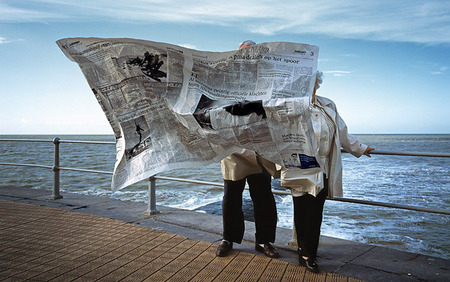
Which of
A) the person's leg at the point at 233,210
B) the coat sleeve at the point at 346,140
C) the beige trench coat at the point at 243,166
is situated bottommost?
the person's leg at the point at 233,210

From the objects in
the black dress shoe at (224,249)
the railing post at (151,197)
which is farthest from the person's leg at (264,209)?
the railing post at (151,197)

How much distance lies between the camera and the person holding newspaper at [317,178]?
88.0 inches

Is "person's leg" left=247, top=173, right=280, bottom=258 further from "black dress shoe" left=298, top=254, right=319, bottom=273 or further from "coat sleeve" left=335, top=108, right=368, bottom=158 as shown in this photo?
"coat sleeve" left=335, top=108, right=368, bottom=158

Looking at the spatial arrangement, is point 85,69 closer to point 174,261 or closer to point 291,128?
point 291,128

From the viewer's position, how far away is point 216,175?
42.6 ft

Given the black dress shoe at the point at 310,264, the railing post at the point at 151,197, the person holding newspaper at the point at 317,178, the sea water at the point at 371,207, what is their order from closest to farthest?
the person holding newspaper at the point at 317,178 < the black dress shoe at the point at 310,264 < the railing post at the point at 151,197 < the sea water at the point at 371,207

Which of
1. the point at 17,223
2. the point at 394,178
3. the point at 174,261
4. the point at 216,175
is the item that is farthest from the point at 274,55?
the point at 394,178

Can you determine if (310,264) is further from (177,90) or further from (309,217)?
(177,90)

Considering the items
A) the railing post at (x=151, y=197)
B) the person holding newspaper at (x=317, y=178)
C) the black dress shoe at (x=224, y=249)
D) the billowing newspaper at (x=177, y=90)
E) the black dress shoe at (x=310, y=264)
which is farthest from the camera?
the railing post at (x=151, y=197)

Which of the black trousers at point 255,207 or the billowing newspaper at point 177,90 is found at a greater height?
the billowing newspaper at point 177,90

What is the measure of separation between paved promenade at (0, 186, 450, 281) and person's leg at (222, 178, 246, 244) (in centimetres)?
14

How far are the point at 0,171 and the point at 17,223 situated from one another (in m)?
14.3

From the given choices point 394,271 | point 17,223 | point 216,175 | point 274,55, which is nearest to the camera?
point 274,55

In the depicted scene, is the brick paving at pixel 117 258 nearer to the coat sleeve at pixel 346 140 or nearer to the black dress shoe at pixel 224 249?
the black dress shoe at pixel 224 249
